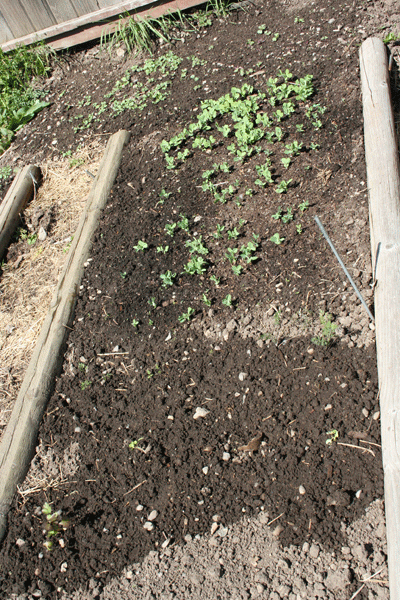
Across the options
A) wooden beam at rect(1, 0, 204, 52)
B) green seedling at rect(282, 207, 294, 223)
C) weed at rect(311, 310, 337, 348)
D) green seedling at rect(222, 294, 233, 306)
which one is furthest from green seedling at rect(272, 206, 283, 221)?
wooden beam at rect(1, 0, 204, 52)

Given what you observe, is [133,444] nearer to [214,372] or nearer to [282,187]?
[214,372]

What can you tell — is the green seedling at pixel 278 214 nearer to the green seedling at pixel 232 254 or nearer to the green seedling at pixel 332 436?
the green seedling at pixel 232 254

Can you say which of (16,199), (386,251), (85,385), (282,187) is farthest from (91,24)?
(386,251)

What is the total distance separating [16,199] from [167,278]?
2.00 m

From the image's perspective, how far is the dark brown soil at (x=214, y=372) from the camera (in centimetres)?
232

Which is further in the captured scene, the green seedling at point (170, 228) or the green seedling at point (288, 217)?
the green seedling at point (170, 228)

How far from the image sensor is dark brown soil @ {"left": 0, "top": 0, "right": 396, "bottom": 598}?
2.32 metres

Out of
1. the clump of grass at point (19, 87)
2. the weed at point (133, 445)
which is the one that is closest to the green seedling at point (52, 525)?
the weed at point (133, 445)

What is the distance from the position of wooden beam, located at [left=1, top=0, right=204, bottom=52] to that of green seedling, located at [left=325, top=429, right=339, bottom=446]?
4727mm

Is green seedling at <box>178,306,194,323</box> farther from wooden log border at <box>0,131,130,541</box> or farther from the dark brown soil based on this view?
wooden log border at <box>0,131,130,541</box>

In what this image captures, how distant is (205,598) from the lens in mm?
2109

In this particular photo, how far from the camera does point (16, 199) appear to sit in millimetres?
4277

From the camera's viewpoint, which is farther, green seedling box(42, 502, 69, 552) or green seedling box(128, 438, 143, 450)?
green seedling box(128, 438, 143, 450)

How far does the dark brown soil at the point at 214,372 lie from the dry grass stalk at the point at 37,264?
1.44 ft
